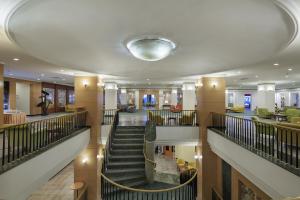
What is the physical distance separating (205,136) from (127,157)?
4.02m

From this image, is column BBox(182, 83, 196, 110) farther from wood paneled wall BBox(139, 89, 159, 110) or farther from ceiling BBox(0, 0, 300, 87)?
wood paneled wall BBox(139, 89, 159, 110)

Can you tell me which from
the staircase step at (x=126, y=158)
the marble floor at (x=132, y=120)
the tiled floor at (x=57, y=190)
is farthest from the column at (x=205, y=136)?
the tiled floor at (x=57, y=190)

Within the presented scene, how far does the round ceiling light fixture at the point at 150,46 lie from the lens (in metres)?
4.47

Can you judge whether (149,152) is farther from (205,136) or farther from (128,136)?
(205,136)

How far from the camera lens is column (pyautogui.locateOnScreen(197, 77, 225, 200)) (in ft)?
31.9

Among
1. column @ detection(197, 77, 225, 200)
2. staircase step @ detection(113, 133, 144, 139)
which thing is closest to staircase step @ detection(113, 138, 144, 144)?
staircase step @ detection(113, 133, 144, 139)

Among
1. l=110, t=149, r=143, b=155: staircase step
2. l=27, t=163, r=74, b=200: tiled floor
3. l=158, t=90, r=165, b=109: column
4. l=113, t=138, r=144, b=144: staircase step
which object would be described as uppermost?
l=158, t=90, r=165, b=109: column

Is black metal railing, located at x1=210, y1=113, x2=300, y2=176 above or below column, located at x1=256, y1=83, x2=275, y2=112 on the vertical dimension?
below

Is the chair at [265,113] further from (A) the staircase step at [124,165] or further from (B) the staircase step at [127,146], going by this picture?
(A) the staircase step at [124,165]

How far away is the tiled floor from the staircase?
3.54m

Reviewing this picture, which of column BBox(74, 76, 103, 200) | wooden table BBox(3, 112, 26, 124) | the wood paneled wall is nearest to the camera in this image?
wooden table BBox(3, 112, 26, 124)

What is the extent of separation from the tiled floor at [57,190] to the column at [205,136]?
22.0ft

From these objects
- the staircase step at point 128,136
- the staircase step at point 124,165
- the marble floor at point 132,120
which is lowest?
the staircase step at point 124,165

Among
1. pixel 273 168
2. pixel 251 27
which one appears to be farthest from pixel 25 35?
pixel 273 168
